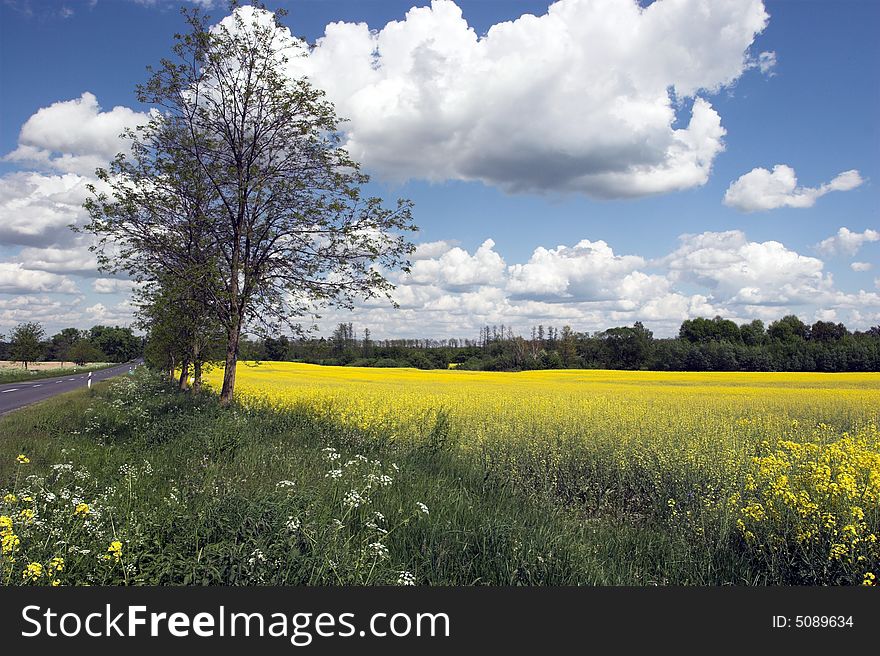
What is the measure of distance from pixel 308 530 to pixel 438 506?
171cm

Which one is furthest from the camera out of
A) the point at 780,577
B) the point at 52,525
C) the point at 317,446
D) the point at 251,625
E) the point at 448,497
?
the point at 317,446

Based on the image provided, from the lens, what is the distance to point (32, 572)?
11.0ft

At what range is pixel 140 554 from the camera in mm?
3771

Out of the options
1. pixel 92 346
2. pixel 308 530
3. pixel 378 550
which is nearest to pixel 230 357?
pixel 308 530

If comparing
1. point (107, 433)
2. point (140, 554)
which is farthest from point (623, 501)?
point (107, 433)

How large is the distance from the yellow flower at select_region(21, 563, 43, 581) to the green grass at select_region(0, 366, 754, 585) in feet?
0.23

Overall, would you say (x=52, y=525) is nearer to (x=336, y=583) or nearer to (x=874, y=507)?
(x=336, y=583)

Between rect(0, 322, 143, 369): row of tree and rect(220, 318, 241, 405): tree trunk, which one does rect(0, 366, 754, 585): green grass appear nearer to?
rect(220, 318, 241, 405): tree trunk

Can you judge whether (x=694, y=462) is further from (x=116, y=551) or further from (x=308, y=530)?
(x=116, y=551)

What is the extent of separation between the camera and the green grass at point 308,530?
3.89m

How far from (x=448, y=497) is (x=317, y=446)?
12.9ft

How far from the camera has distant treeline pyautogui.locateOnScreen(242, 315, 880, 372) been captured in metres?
48.4

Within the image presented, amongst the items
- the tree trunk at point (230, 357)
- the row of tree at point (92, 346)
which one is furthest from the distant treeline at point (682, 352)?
the row of tree at point (92, 346)

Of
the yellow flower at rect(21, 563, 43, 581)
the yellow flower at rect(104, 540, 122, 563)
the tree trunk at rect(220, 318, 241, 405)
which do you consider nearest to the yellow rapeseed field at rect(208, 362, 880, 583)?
the tree trunk at rect(220, 318, 241, 405)
